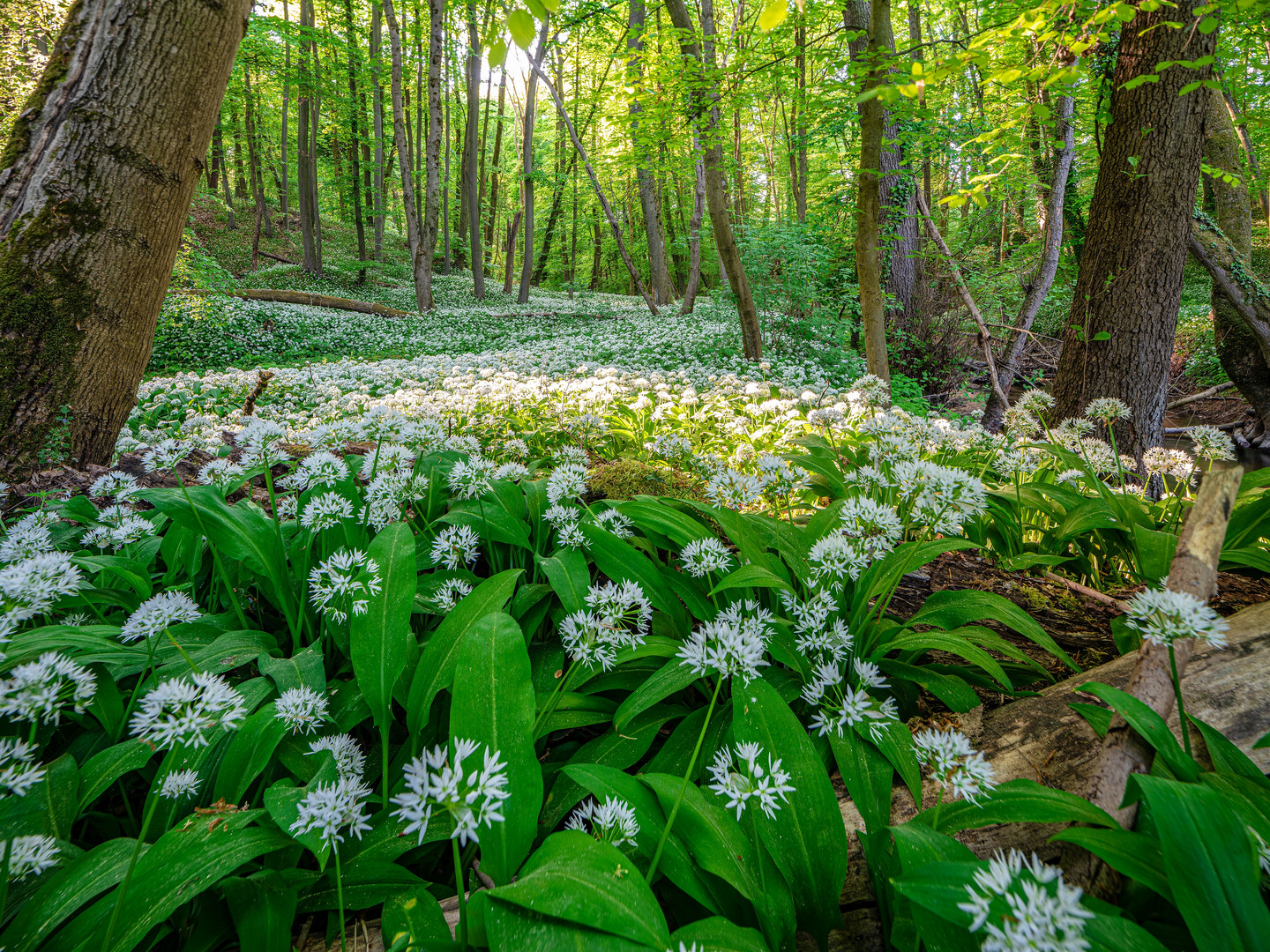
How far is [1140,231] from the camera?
3.97 metres

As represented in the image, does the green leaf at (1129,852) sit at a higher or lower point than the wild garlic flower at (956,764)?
lower

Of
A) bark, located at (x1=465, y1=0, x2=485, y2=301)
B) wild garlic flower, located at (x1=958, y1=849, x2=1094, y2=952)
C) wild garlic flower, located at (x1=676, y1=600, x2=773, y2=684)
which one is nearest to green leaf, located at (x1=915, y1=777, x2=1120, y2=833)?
wild garlic flower, located at (x1=958, y1=849, x2=1094, y2=952)

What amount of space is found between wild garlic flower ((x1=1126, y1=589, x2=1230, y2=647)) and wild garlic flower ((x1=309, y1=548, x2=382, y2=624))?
1567 millimetres

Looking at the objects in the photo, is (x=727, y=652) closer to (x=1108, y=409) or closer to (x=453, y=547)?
(x=453, y=547)

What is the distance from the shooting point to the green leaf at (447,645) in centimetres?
126

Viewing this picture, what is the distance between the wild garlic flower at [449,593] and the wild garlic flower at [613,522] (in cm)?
47

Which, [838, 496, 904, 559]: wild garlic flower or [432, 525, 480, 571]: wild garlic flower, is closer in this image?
[838, 496, 904, 559]: wild garlic flower

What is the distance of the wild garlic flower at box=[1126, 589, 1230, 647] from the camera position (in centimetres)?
90

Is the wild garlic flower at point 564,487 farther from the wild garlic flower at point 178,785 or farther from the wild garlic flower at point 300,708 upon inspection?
the wild garlic flower at point 178,785

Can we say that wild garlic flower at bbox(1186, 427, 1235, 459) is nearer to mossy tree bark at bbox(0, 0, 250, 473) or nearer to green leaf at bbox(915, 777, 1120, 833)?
green leaf at bbox(915, 777, 1120, 833)

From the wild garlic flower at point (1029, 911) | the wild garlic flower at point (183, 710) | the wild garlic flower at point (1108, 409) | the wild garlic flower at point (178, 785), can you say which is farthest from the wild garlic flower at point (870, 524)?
the wild garlic flower at point (1108, 409)

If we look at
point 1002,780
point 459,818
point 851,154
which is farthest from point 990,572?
point 851,154

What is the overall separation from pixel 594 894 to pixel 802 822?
17.4 inches

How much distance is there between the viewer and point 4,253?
2496 mm
